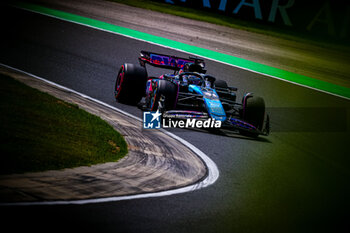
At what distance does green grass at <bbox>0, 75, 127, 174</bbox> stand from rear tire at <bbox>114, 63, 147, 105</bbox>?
190 cm

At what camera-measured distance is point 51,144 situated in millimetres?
6586

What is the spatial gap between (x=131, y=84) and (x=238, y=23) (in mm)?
14360

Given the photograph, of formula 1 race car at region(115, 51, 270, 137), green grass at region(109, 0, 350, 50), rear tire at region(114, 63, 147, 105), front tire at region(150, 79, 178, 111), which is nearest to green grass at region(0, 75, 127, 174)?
front tire at region(150, 79, 178, 111)

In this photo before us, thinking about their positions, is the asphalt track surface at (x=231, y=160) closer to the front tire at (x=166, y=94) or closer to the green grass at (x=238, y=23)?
the front tire at (x=166, y=94)

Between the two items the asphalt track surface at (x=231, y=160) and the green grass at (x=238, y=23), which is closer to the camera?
the asphalt track surface at (x=231, y=160)

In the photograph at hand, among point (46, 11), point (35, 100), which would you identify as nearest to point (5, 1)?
point (46, 11)

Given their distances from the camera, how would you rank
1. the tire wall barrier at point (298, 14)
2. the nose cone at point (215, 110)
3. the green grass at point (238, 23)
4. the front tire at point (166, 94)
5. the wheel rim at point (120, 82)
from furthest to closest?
the green grass at point (238, 23) → the tire wall barrier at point (298, 14) → the wheel rim at point (120, 82) → the front tire at point (166, 94) → the nose cone at point (215, 110)

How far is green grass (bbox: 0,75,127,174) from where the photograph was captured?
234 inches

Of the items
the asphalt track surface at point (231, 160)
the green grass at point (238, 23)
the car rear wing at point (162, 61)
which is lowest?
the asphalt track surface at point (231, 160)

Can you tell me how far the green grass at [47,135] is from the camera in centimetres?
595

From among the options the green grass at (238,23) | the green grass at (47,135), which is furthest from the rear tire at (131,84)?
the green grass at (238,23)

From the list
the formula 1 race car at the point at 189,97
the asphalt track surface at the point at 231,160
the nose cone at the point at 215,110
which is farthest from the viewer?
the formula 1 race car at the point at 189,97

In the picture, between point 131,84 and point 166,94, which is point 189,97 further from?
point 131,84

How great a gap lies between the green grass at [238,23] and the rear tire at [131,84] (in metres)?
13.4
